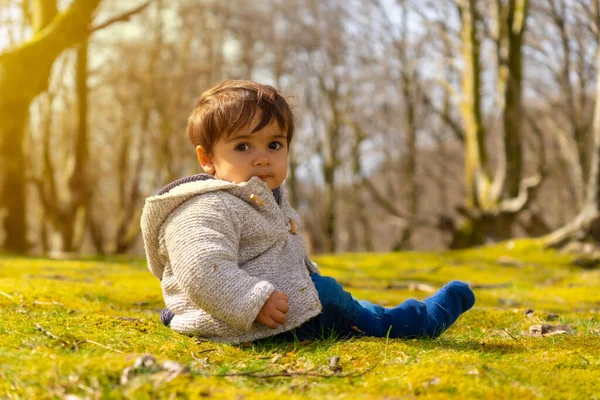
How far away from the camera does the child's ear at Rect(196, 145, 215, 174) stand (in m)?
3.19

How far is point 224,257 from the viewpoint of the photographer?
268cm

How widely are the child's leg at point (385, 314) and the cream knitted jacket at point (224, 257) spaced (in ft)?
0.45

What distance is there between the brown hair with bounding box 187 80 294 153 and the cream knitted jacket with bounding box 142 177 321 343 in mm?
274

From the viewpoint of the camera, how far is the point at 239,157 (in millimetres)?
3027

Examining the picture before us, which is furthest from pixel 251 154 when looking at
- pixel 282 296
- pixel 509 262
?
pixel 509 262

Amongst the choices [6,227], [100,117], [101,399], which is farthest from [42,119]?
[101,399]

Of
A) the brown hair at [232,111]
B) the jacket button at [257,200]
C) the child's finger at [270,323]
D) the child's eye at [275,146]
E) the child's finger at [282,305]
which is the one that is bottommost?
the child's finger at [270,323]

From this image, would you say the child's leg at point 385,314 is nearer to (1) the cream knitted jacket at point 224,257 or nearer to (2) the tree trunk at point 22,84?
(1) the cream knitted jacket at point 224,257

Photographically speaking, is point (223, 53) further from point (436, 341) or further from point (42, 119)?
point (436, 341)

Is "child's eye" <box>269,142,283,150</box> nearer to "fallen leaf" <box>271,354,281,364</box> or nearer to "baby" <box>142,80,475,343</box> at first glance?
"baby" <box>142,80,475,343</box>

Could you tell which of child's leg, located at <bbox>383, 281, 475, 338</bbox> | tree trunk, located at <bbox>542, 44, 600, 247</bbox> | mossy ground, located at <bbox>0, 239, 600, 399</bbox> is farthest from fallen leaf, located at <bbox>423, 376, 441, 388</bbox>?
tree trunk, located at <bbox>542, 44, 600, 247</bbox>

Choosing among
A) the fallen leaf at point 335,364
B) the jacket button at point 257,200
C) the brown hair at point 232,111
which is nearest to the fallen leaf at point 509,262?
the brown hair at point 232,111

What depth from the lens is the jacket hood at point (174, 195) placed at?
114 inches

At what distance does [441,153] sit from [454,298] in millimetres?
28852
